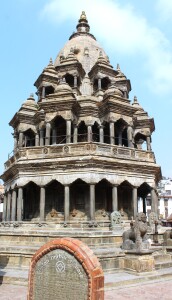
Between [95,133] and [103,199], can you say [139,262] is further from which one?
[95,133]

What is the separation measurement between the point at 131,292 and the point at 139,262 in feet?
7.40

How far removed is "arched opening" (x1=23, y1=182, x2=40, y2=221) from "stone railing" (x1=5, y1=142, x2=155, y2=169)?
2.75 metres

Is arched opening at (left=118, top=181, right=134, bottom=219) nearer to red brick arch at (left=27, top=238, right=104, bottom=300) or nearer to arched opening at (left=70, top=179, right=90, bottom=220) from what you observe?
arched opening at (left=70, top=179, right=90, bottom=220)

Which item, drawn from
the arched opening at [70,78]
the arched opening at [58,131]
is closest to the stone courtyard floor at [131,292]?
the arched opening at [58,131]

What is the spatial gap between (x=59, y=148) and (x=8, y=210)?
24.9 ft

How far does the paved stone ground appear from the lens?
7660 mm

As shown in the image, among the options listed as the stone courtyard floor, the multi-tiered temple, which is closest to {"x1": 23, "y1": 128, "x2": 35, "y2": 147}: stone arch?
the multi-tiered temple

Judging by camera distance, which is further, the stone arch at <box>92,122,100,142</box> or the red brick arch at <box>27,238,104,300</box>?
the stone arch at <box>92,122,100,142</box>

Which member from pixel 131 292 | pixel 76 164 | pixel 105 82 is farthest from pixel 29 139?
pixel 131 292

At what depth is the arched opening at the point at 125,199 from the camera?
21733 mm

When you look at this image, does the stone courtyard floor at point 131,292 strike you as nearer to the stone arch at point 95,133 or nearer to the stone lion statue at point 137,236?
the stone lion statue at point 137,236

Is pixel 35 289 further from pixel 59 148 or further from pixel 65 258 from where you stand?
pixel 59 148

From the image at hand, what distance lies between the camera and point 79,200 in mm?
20625

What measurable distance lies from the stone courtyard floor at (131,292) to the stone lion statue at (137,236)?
6.11 ft
